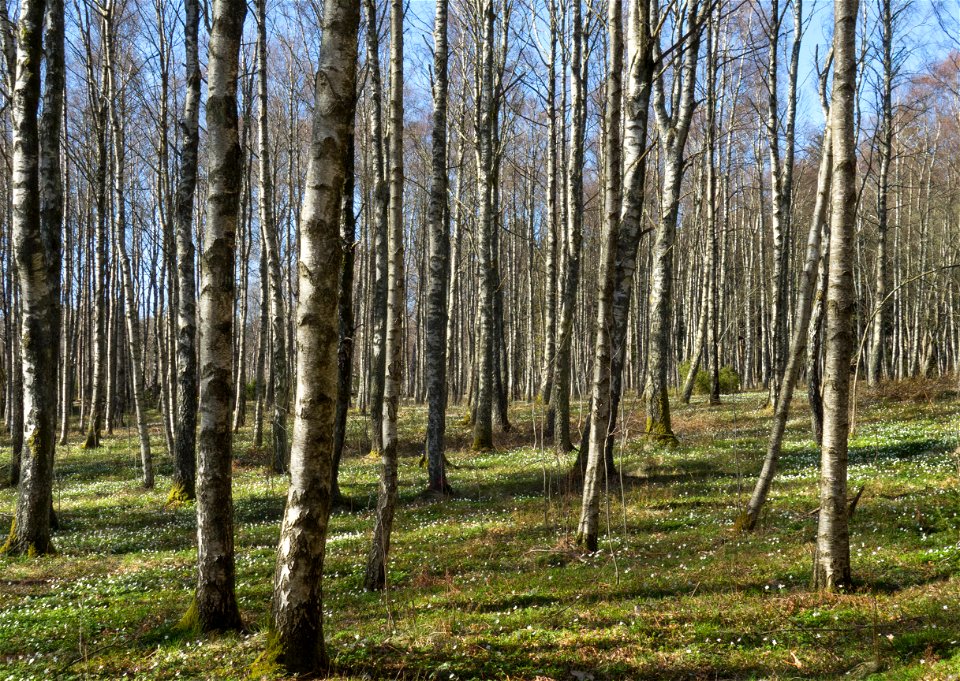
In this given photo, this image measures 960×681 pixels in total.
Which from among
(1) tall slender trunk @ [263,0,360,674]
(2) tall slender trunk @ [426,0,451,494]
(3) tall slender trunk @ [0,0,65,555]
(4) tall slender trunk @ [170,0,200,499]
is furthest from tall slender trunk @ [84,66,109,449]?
(1) tall slender trunk @ [263,0,360,674]

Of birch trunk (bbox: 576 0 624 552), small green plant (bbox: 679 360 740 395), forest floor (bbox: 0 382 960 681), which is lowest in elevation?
forest floor (bbox: 0 382 960 681)

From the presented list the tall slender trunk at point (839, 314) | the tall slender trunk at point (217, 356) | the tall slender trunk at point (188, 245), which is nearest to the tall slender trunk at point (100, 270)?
the tall slender trunk at point (188, 245)

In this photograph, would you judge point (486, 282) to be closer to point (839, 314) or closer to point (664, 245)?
point (664, 245)

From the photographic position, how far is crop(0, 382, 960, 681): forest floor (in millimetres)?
5328

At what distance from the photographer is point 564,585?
7.32m

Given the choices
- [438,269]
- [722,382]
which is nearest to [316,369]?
[438,269]

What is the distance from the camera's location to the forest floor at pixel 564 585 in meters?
5.33

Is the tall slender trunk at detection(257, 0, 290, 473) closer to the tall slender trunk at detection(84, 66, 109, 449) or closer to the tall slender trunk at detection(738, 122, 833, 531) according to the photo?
the tall slender trunk at detection(84, 66, 109, 449)

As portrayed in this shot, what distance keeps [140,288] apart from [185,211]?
2879cm

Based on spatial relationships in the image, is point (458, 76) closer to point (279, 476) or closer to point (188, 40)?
point (188, 40)

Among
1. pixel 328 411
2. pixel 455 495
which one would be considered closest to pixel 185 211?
pixel 455 495

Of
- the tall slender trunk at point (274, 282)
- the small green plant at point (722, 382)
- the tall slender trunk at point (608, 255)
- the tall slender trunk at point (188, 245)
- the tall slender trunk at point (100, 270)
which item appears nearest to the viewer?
the tall slender trunk at point (608, 255)

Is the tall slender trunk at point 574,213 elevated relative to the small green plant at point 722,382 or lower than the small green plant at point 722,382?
elevated

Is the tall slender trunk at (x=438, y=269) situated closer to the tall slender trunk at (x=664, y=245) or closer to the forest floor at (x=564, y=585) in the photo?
the forest floor at (x=564, y=585)
